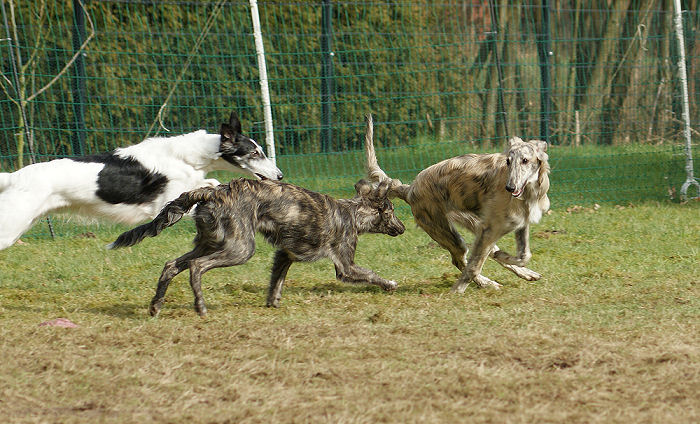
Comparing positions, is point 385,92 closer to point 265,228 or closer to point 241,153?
point 241,153

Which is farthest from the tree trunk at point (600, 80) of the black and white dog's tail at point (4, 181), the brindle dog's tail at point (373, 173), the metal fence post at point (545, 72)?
the black and white dog's tail at point (4, 181)

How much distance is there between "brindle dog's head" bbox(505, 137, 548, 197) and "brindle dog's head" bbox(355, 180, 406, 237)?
102 cm

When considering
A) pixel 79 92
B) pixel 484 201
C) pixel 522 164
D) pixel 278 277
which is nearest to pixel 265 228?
pixel 278 277

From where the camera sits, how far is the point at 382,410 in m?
3.66

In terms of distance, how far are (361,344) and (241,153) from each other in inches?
115

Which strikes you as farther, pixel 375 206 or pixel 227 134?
pixel 227 134

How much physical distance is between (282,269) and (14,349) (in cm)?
201

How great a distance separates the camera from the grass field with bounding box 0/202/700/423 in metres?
3.73

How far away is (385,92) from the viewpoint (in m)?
11.1

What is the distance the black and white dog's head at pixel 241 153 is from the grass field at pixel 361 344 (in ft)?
2.98

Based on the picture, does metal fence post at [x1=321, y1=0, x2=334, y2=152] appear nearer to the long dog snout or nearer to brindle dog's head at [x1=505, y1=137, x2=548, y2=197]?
the long dog snout

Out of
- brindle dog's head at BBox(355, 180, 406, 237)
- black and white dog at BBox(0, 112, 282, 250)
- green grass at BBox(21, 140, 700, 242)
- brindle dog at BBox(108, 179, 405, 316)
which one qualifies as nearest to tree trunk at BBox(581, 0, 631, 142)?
green grass at BBox(21, 140, 700, 242)

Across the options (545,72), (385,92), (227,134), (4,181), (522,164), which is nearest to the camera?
(522,164)

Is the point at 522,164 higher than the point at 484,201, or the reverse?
the point at 522,164
